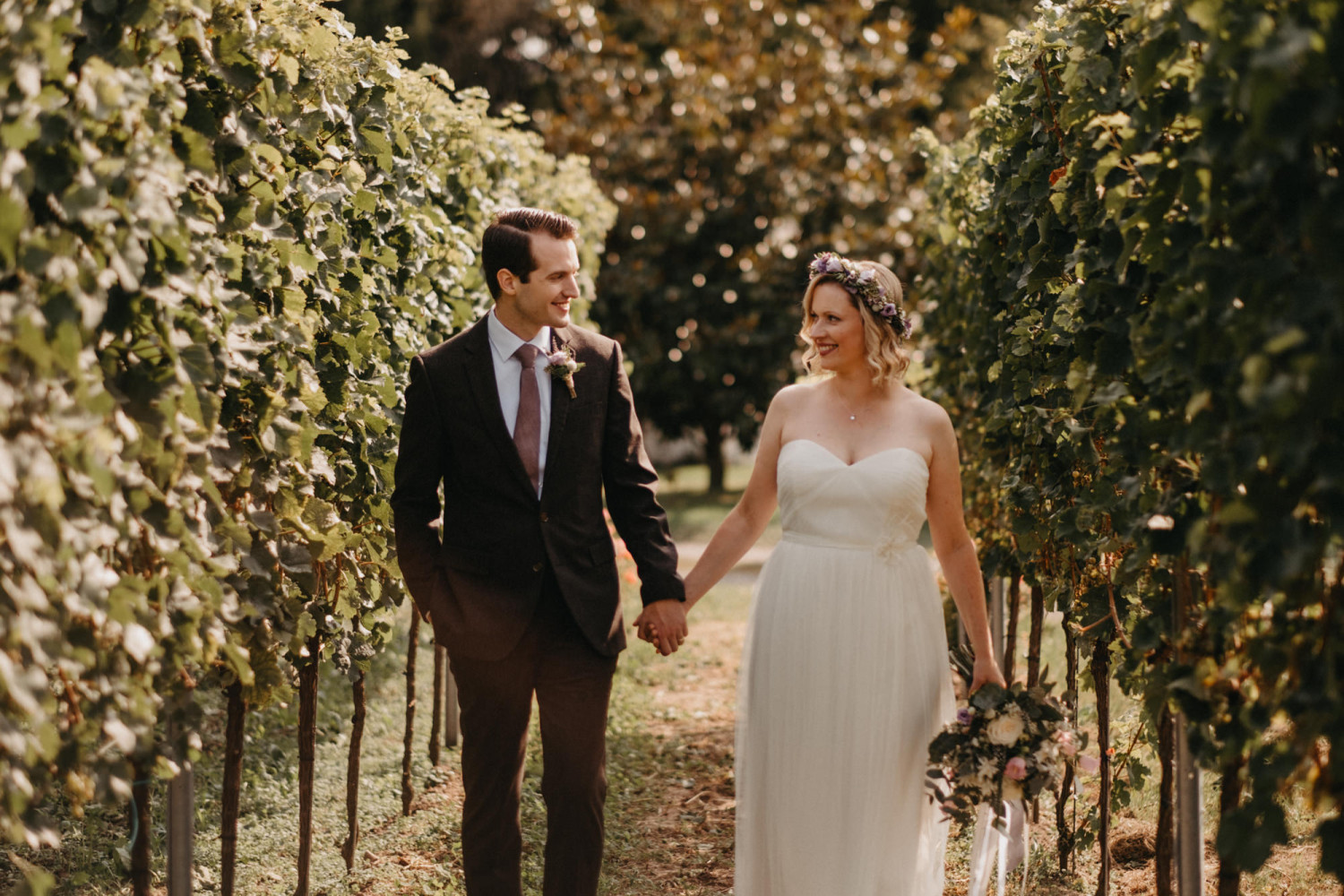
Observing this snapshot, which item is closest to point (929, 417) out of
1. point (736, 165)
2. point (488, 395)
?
point (488, 395)

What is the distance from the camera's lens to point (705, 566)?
4012 millimetres

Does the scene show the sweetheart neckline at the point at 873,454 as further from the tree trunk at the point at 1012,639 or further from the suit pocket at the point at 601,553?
the tree trunk at the point at 1012,639

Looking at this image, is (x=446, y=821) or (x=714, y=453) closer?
(x=446, y=821)

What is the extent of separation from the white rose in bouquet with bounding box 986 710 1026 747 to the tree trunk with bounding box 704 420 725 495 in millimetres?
14772

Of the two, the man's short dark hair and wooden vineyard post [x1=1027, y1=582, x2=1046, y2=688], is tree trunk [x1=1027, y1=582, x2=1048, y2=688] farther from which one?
the man's short dark hair

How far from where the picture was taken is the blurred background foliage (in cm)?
1662

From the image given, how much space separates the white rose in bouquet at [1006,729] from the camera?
3.54 meters

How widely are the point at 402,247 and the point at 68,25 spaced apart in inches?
105

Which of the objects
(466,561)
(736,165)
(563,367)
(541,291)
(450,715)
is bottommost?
(450,715)

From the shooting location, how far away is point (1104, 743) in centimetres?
420

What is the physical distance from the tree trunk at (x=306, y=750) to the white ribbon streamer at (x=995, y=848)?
87.1 inches

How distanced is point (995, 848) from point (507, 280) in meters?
2.39

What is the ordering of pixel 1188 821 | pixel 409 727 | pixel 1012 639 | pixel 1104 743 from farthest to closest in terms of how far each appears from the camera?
pixel 1012 639
pixel 409 727
pixel 1104 743
pixel 1188 821

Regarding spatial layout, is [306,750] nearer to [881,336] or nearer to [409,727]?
[409,727]
